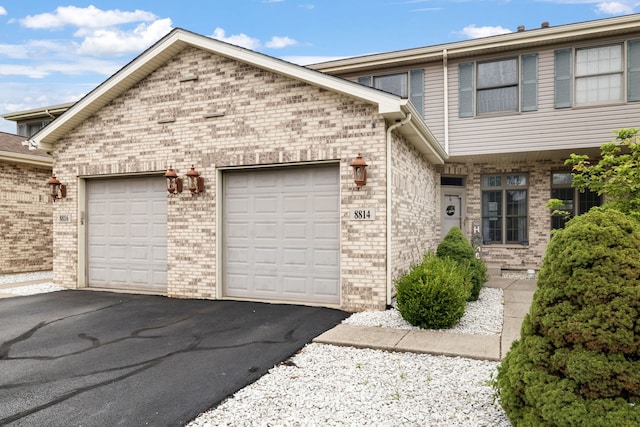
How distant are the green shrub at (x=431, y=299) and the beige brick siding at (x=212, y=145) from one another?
90 centimetres

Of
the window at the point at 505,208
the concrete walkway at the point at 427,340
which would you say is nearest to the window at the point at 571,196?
the window at the point at 505,208

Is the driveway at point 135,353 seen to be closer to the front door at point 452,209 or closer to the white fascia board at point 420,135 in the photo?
the white fascia board at point 420,135

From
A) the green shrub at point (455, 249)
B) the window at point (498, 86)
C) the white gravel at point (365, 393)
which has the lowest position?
the white gravel at point (365, 393)

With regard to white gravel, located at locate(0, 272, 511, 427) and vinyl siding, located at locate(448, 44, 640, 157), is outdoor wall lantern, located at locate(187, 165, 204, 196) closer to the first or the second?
white gravel, located at locate(0, 272, 511, 427)

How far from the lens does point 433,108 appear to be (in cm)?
1202

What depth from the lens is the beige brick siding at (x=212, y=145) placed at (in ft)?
23.2

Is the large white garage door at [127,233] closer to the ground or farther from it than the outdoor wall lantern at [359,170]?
closer to the ground

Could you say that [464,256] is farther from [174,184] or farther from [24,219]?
[24,219]

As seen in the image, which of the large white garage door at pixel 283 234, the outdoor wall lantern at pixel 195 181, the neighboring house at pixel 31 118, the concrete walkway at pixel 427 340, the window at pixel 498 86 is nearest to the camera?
the concrete walkway at pixel 427 340

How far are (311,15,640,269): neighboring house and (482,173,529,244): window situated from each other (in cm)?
3

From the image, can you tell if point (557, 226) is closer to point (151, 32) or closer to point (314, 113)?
point (314, 113)

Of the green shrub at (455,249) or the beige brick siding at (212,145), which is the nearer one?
the beige brick siding at (212,145)

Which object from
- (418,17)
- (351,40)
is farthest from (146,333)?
(351,40)

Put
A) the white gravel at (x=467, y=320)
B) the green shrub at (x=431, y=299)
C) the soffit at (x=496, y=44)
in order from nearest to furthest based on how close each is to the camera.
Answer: the green shrub at (x=431, y=299)
the white gravel at (x=467, y=320)
the soffit at (x=496, y=44)
